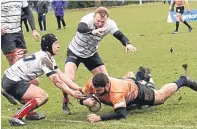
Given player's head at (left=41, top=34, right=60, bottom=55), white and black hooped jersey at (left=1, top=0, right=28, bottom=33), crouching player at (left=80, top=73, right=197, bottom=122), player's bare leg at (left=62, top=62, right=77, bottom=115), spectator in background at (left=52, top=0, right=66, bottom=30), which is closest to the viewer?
crouching player at (left=80, top=73, right=197, bottom=122)

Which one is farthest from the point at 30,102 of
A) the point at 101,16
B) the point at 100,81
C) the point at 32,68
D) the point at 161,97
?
the point at 161,97

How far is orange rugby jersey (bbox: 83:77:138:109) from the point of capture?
8359 mm

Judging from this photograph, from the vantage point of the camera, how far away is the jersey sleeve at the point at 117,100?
8.31m

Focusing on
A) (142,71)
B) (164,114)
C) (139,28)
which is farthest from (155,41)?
(164,114)

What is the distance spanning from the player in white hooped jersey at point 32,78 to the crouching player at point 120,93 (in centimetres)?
30

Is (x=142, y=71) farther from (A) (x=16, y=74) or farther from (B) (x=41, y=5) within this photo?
(B) (x=41, y=5)

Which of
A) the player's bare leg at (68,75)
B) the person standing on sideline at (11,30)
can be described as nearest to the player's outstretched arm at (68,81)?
the player's bare leg at (68,75)

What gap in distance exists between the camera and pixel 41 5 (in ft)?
104

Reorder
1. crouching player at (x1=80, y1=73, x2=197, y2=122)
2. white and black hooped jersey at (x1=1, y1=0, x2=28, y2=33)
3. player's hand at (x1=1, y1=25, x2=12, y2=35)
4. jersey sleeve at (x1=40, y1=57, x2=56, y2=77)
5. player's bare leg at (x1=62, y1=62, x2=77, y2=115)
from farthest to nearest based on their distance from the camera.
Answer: white and black hooped jersey at (x1=1, y1=0, x2=28, y2=33), player's hand at (x1=1, y1=25, x2=12, y2=35), player's bare leg at (x1=62, y1=62, x2=77, y2=115), crouching player at (x1=80, y1=73, x2=197, y2=122), jersey sleeve at (x1=40, y1=57, x2=56, y2=77)

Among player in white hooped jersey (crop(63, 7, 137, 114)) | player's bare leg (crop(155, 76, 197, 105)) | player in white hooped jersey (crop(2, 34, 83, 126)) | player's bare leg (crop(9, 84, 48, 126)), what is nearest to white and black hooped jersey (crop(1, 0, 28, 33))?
player in white hooped jersey (crop(63, 7, 137, 114))

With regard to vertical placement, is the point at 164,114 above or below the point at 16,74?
below

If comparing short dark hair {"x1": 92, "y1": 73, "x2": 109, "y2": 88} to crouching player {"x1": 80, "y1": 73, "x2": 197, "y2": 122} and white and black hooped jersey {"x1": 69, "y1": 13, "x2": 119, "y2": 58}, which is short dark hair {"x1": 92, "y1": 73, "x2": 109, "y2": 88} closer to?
crouching player {"x1": 80, "y1": 73, "x2": 197, "y2": 122}

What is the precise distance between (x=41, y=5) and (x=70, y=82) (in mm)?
23682

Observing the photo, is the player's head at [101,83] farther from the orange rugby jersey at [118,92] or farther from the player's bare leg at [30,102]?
the player's bare leg at [30,102]
